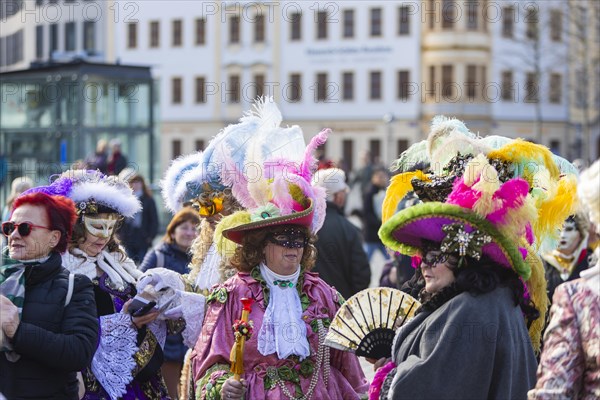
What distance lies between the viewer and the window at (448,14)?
183 feet

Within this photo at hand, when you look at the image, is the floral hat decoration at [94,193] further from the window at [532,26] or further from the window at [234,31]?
the window at [234,31]

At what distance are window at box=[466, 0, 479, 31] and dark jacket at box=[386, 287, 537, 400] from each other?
52.3 metres

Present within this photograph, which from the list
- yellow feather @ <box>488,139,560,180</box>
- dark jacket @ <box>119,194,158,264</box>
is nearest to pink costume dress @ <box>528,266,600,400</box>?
yellow feather @ <box>488,139,560,180</box>

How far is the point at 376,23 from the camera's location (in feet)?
190

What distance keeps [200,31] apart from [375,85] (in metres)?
9.60

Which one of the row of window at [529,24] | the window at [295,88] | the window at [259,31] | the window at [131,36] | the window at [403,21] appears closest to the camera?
the row of window at [529,24]

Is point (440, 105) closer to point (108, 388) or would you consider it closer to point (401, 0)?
point (401, 0)

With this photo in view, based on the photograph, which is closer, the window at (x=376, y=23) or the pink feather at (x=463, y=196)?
the pink feather at (x=463, y=196)

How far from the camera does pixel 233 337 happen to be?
581 centimetres

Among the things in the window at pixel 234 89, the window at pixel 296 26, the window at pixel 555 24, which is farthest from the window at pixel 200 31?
the window at pixel 555 24

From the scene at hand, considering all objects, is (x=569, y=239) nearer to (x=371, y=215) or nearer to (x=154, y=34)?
(x=371, y=215)

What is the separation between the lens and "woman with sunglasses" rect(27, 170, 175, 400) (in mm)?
6238

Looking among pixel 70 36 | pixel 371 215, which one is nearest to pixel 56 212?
pixel 371 215

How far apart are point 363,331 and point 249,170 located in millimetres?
1405
